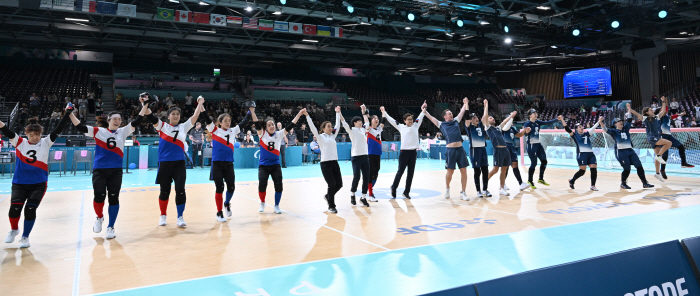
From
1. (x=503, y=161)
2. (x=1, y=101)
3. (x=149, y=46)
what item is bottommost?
(x=503, y=161)

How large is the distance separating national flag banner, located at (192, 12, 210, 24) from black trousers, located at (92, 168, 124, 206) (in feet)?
55.2

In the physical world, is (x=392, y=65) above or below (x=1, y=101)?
above

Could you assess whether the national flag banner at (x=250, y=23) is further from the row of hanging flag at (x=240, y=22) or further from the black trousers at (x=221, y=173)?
the black trousers at (x=221, y=173)

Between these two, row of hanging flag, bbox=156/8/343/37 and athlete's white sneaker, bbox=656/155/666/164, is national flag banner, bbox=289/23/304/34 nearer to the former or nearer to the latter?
row of hanging flag, bbox=156/8/343/37

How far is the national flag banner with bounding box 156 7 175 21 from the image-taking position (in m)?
19.9

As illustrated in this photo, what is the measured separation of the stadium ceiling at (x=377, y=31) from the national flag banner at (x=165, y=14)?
0.23 m

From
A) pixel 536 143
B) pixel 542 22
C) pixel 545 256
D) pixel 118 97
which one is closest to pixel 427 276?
pixel 545 256

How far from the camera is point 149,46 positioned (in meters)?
30.9

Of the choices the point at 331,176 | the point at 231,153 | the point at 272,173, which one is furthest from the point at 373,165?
the point at 231,153

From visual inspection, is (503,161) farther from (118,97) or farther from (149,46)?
(149,46)

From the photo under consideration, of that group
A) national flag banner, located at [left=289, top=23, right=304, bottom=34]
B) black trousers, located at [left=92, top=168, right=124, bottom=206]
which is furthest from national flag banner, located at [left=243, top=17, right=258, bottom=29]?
black trousers, located at [left=92, top=168, right=124, bottom=206]

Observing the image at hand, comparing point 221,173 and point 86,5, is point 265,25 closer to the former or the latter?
point 86,5

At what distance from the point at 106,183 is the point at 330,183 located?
3.54 m

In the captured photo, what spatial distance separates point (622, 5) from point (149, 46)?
29.9 m
